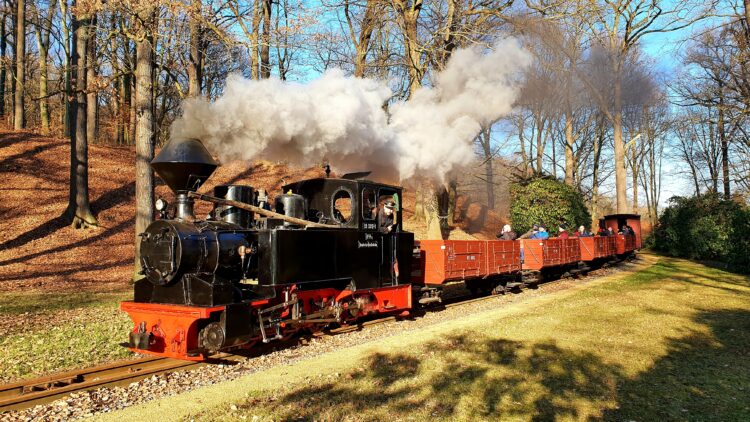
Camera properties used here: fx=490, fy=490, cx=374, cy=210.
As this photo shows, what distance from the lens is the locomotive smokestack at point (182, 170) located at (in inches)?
271

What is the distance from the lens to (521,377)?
580 centimetres

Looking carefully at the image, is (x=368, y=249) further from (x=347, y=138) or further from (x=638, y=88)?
(x=638, y=88)

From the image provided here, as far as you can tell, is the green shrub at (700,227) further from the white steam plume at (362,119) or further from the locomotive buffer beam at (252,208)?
the locomotive buffer beam at (252,208)

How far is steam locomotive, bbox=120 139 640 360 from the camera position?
20.8 ft

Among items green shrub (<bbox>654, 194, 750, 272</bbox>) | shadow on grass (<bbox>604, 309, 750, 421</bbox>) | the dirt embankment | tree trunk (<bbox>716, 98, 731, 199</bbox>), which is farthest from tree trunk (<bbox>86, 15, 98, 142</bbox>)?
green shrub (<bbox>654, 194, 750, 272</bbox>)

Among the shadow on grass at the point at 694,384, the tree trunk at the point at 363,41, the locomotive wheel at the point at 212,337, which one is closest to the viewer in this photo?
the shadow on grass at the point at 694,384

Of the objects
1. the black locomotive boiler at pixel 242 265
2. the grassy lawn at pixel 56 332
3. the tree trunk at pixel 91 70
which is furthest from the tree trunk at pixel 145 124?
the black locomotive boiler at pixel 242 265

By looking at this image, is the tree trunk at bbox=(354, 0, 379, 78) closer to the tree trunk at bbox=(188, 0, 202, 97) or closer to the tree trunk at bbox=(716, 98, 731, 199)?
the tree trunk at bbox=(188, 0, 202, 97)

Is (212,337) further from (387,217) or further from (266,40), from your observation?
(266,40)

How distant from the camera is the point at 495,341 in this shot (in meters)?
7.55

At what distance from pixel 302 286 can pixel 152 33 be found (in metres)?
7.74

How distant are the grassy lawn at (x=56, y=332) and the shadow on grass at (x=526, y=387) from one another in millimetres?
3416

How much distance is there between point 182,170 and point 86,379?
2.90 m

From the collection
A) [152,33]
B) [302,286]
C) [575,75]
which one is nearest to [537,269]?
[575,75]
